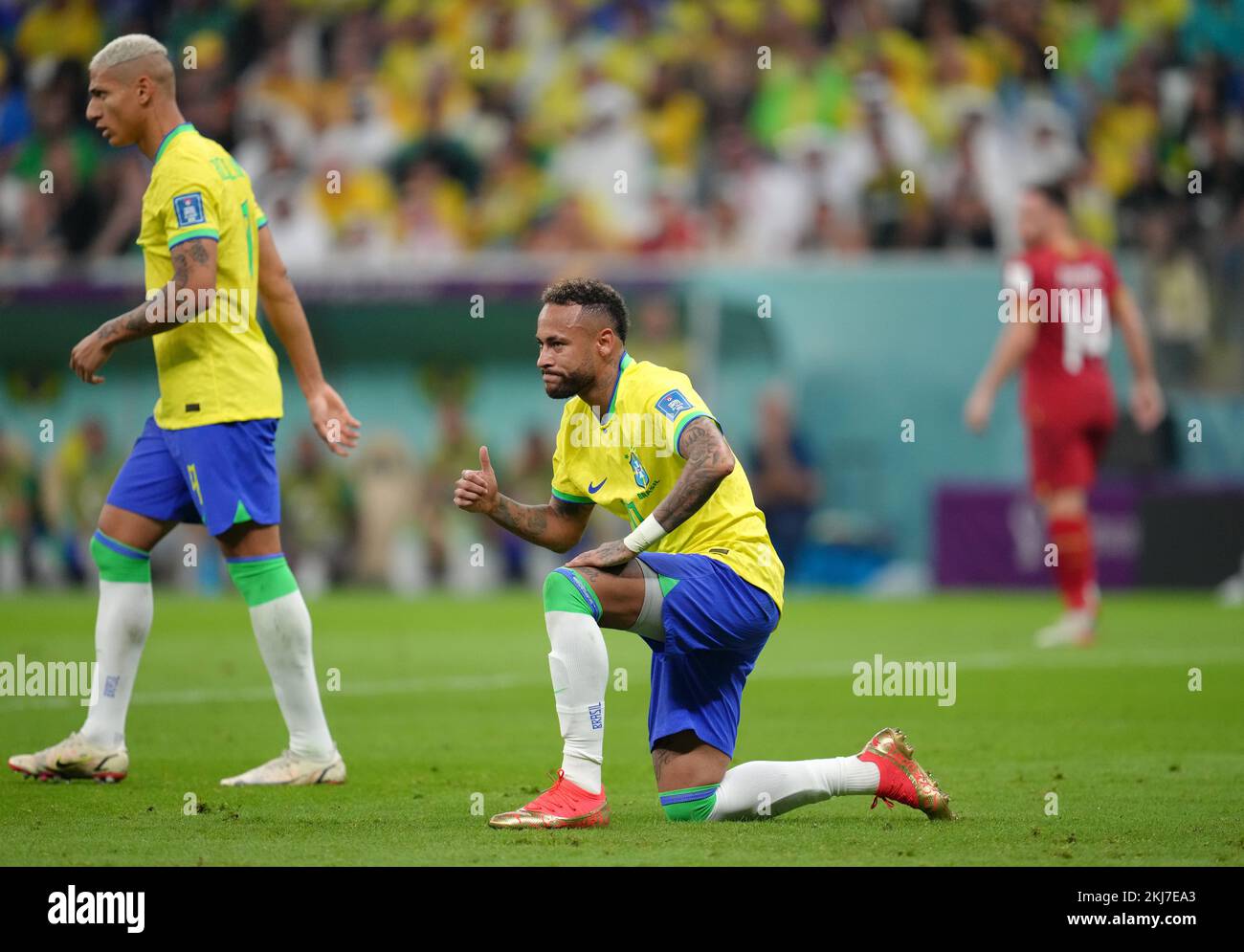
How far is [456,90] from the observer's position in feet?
68.6

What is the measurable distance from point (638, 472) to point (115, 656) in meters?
2.17

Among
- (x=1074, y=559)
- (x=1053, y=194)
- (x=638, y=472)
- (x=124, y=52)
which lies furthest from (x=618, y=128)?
(x=638, y=472)

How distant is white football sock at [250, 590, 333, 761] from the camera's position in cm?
687

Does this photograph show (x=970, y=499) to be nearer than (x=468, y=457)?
Yes

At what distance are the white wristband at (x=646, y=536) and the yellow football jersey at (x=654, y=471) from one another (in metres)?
0.30

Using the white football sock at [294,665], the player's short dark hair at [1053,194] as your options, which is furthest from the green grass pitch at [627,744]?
the player's short dark hair at [1053,194]

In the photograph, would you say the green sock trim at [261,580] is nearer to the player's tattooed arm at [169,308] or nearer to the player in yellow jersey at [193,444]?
the player in yellow jersey at [193,444]

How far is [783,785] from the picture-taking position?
6.02 metres

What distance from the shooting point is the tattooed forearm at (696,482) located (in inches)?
226

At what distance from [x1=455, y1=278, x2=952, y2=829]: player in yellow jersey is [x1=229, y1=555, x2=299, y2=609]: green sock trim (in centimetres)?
111
